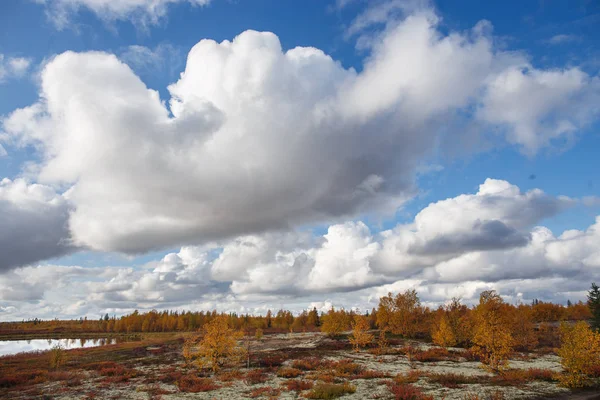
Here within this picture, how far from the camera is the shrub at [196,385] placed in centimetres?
3235

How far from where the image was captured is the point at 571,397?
26297mm

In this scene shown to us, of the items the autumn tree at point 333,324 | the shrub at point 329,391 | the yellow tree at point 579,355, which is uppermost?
the yellow tree at point 579,355

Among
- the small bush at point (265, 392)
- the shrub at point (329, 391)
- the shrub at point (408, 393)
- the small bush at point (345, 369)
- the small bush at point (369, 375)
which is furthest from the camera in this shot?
the small bush at point (345, 369)

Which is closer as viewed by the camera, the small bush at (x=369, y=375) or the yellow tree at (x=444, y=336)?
the small bush at (x=369, y=375)

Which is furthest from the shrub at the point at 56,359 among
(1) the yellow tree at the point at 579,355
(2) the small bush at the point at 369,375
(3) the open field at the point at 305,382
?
(1) the yellow tree at the point at 579,355

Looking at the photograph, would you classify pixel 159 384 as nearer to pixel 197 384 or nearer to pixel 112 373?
pixel 197 384

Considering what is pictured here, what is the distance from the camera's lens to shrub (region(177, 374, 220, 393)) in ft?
106

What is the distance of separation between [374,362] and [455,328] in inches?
1202

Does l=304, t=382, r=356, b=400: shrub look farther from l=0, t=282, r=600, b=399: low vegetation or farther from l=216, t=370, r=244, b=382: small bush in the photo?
l=216, t=370, r=244, b=382: small bush

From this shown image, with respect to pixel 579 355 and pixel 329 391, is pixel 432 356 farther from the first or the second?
pixel 329 391

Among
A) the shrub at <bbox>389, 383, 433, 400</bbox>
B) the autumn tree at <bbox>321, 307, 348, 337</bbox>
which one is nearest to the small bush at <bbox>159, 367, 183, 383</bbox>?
the shrub at <bbox>389, 383, 433, 400</bbox>

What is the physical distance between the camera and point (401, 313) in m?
92.6

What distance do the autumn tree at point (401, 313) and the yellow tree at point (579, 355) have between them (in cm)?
6040

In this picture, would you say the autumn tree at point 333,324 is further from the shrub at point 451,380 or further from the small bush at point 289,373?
the shrub at point 451,380
